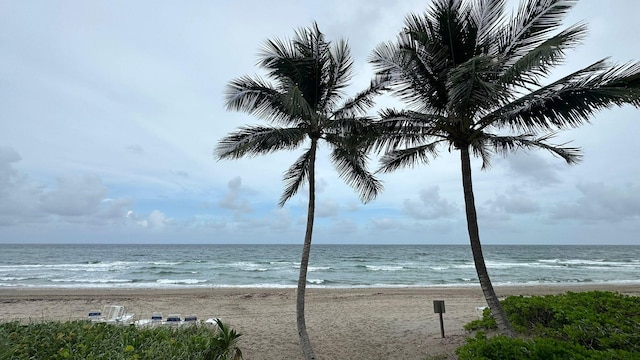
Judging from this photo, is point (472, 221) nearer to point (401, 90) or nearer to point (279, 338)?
point (401, 90)

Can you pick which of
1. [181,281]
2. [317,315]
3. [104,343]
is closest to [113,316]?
[317,315]

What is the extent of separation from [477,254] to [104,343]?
18.9 ft

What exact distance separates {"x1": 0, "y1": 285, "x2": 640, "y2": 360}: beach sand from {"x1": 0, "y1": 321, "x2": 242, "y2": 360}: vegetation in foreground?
1329 millimetres

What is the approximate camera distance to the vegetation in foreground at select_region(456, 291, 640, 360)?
4.07m

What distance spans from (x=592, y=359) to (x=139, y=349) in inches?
198

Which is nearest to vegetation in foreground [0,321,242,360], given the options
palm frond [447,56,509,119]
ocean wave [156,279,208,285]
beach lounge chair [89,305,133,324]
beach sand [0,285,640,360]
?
beach sand [0,285,640,360]

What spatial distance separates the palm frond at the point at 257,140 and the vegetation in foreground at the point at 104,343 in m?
3.72

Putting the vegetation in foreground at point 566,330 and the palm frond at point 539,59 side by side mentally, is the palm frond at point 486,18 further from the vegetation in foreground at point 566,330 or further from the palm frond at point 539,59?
the vegetation in foreground at point 566,330

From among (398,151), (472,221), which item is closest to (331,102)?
(398,151)

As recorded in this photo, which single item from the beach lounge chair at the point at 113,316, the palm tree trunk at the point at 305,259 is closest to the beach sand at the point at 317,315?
the palm tree trunk at the point at 305,259

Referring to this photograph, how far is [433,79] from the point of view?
6879 millimetres

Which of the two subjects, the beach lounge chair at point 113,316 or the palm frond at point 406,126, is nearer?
the palm frond at point 406,126

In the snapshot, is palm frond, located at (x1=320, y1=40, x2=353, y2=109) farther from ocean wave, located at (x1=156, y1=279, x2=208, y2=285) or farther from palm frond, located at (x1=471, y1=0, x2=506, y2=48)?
ocean wave, located at (x1=156, y1=279, x2=208, y2=285)

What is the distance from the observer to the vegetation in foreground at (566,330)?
4066 millimetres
